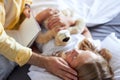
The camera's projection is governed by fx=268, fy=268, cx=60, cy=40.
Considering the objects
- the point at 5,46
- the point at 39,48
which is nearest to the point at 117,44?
the point at 39,48

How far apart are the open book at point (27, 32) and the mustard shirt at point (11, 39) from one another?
5cm

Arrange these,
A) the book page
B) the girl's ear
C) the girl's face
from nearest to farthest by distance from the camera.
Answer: the girl's face < the girl's ear < the book page

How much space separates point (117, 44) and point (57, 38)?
1.07ft

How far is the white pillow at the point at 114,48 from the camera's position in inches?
52.8

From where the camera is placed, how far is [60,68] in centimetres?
127

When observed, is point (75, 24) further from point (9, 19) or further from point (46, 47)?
point (9, 19)

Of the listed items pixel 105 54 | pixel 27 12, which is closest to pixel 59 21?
pixel 27 12

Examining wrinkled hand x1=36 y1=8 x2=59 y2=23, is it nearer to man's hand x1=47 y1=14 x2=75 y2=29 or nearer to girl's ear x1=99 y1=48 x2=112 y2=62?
man's hand x1=47 y1=14 x2=75 y2=29

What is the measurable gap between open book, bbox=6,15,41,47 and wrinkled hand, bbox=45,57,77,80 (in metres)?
0.20

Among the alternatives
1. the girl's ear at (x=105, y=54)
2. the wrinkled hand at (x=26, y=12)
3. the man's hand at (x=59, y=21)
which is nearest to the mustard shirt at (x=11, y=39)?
the wrinkled hand at (x=26, y=12)

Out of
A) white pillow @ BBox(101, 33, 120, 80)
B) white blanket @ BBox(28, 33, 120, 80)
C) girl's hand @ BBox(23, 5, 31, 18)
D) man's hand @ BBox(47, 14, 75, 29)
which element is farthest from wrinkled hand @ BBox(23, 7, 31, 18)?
white pillow @ BBox(101, 33, 120, 80)

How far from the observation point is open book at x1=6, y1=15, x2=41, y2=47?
56.9 inches

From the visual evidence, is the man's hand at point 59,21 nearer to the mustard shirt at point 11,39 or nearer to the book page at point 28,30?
the book page at point 28,30

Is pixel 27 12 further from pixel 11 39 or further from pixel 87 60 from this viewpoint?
pixel 87 60
